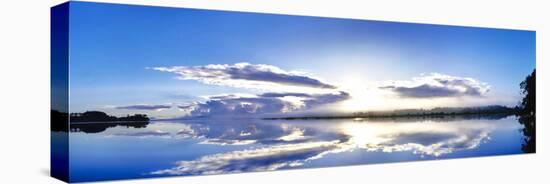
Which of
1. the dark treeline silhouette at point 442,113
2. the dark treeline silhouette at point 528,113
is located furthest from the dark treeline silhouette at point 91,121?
the dark treeline silhouette at point 528,113

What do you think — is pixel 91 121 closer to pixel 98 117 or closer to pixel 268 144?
pixel 98 117

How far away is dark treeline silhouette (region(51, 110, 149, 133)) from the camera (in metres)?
9.36

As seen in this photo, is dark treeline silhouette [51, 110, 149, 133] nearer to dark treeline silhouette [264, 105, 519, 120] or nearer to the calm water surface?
the calm water surface

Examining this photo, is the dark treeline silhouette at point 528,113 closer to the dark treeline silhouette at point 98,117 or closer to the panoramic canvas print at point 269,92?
the panoramic canvas print at point 269,92

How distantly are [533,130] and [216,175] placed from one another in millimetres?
6072

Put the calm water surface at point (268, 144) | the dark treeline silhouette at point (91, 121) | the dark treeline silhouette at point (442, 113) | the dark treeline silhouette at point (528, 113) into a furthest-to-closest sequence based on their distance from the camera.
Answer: the dark treeline silhouette at point (528, 113)
the dark treeline silhouette at point (442, 113)
the calm water surface at point (268, 144)
the dark treeline silhouette at point (91, 121)

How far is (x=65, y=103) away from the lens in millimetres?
9398

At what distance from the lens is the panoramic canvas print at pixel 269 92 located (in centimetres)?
955

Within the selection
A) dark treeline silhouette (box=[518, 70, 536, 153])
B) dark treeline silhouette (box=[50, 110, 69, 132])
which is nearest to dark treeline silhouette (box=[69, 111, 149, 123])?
dark treeline silhouette (box=[50, 110, 69, 132])

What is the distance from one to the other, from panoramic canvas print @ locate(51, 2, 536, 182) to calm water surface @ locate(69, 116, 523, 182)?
17 millimetres

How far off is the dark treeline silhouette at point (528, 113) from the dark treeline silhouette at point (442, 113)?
0.22 meters

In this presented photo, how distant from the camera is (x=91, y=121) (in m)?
9.48

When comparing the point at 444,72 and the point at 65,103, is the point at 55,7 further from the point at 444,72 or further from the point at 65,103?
the point at 444,72

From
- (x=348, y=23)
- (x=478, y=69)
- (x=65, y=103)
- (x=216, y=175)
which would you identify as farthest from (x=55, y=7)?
(x=478, y=69)
